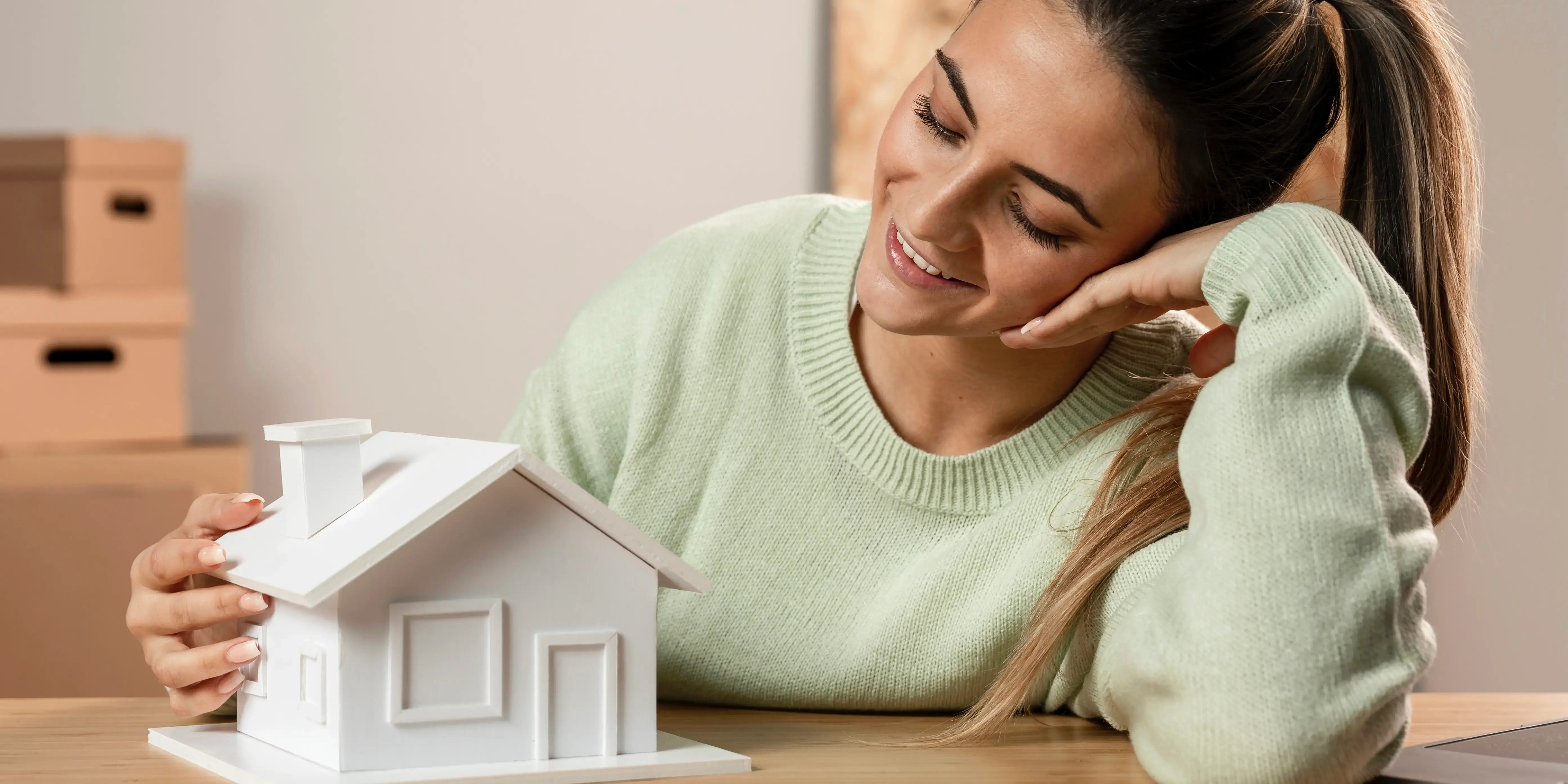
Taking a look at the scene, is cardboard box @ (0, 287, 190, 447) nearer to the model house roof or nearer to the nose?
the model house roof

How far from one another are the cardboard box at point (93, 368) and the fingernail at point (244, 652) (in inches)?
64.1

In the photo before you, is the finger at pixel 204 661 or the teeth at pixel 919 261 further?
the teeth at pixel 919 261

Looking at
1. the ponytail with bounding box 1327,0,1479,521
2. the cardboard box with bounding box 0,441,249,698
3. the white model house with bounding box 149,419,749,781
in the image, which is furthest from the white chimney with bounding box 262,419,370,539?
the cardboard box with bounding box 0,441,249,698

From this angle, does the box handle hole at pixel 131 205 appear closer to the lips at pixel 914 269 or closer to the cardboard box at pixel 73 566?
the cardboard box at pixel 73 566

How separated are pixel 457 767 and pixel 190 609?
0.73 ft

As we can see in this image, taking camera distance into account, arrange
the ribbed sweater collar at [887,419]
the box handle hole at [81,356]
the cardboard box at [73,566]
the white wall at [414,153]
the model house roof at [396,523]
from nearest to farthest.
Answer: the model house roof at [396,523] < the ribbed sweater collar at [887,419] < the cardboard box at [73,566] < the box handle hole at [81,356] < the white wall at [414,153]

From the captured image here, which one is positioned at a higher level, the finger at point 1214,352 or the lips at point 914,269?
the lips at point 914,269

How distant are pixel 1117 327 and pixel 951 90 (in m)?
0.21

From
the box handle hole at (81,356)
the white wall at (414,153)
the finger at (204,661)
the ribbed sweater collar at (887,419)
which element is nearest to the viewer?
the finger at (204,661)

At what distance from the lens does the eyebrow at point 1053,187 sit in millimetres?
936

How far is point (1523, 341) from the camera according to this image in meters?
2.25

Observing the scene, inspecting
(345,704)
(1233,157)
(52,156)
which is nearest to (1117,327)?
(1233,157)

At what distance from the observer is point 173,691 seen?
0.85 m

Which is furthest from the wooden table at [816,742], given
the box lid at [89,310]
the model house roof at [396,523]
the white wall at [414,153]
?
the white wall at [414,153]
